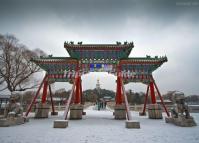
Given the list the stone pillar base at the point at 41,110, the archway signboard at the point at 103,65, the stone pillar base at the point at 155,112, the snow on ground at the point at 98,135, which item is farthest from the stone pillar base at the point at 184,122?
the stone pillar base at the point at 41,110

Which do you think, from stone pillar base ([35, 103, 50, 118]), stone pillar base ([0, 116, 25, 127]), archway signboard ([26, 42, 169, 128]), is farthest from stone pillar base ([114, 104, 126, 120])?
stone pillar base ([0, 116, 25, 127])

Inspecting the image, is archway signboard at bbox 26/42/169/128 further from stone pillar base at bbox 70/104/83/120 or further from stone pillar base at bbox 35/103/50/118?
stone pillar base at bbox 70/104/83/120

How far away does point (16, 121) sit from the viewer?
8.93m

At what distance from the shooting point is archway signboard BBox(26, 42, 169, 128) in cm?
1206

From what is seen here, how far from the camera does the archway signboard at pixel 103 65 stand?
12.1 m

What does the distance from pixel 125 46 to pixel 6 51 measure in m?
13.6

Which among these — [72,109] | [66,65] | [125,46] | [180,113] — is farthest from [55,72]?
[180,113]

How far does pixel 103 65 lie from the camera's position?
42.4 ft

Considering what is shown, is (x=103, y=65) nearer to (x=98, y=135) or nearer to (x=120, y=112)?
(x=120, y=112)

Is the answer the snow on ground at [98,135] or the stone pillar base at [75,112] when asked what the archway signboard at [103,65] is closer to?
the stone pillar base at [75,112]

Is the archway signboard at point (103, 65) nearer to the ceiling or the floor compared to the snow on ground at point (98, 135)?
nearer to the ceiling

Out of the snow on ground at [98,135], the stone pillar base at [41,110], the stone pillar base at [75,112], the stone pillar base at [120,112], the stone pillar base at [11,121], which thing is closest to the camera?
the snow on ground at [98,135]

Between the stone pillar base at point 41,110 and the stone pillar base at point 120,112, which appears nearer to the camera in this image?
the stone pillar base at point 120,112

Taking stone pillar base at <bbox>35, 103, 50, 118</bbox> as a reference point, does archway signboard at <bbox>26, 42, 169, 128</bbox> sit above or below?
above
